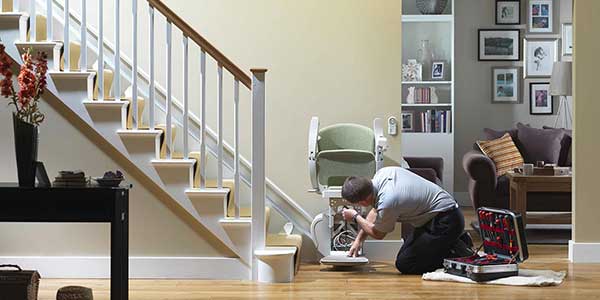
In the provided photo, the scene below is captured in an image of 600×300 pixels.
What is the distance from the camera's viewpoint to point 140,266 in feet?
22.3

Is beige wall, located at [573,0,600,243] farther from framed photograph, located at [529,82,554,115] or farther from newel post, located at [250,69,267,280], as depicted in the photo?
framed photograph, located at [529,82,554,115]

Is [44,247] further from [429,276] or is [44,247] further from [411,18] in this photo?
[411,18]

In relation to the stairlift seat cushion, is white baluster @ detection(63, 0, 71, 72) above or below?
above

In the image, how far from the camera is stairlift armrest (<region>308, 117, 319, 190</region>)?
23.5 ft

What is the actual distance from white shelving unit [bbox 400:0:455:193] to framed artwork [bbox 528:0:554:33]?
1.06m

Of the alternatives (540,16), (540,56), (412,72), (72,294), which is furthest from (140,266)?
(540,16)

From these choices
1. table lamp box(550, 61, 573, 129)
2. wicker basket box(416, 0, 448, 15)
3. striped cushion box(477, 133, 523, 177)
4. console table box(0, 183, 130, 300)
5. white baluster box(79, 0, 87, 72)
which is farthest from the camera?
wicker basket box(416, 0, 448, 15)

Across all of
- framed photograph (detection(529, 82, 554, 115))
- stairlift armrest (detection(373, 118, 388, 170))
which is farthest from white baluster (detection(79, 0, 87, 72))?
framed photograph (detection(529, 82, 554, 115))

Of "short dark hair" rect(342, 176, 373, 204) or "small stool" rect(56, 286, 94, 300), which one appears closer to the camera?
"small stool" rect(56, 286, 94, 300)

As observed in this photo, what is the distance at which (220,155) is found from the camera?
6691 mm

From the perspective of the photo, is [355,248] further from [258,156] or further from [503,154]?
[503,154]

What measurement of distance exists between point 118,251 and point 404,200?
92.8 inches

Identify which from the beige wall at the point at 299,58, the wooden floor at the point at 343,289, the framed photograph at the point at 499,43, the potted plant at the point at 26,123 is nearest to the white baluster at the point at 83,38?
the beige wall at the point at 299,58

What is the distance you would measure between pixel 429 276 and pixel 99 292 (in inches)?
87.1
